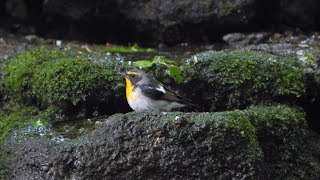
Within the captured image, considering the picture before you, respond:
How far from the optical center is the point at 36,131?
721 cm

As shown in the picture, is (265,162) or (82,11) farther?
(82,11)

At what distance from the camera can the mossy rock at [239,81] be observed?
7629 mm

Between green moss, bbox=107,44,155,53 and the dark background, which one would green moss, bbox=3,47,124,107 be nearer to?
green moss, bbox=107,44,155,53

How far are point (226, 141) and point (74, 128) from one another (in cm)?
191

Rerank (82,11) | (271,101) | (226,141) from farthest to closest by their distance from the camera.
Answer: (82,11) < (271,101) < (226,141)

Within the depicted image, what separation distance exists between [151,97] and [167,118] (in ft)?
3.15

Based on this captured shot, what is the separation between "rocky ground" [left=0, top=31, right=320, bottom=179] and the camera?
630 cm

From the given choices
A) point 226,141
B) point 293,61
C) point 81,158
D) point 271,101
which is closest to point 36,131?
point 81,158

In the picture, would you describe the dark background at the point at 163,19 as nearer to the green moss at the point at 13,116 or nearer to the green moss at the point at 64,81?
the green moss at the point at 64,81

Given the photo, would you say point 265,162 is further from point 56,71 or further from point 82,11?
point 82,11

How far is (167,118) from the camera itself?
20.5ft

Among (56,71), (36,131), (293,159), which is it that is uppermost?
(56,71)

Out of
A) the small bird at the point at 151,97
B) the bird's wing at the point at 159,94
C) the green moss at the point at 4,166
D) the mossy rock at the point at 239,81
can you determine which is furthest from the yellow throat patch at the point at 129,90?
the green moss at the point at 4,166

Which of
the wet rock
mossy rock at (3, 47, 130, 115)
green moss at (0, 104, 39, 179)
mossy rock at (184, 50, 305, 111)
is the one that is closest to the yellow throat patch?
mossy rock at (3, 47, 130, 115)
